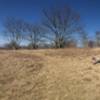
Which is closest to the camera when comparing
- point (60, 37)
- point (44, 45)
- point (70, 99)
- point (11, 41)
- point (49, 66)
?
point (70, 99)

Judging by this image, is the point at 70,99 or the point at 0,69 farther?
the point at 0,69

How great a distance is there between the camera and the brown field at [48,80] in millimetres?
5727

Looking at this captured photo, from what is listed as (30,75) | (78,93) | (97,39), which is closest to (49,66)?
(30,75)

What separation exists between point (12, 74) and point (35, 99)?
2096 millimetres

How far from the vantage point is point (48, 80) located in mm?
6789

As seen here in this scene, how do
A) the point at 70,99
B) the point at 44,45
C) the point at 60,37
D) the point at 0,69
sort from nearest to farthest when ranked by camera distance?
1. the point at 70,99
2. the point at 0,69
3. the point at 60,37
4. the point at 44,45

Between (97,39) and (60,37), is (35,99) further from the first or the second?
(97,39)

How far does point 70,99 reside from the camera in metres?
5.48

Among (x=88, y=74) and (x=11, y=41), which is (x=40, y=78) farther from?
(x=11, y=41)

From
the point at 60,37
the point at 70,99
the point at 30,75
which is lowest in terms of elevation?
the point at 70,99

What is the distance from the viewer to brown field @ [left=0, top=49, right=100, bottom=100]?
5.73 m

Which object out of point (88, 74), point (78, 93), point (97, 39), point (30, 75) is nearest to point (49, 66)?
point (30, 75)

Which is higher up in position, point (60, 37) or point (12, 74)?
point (60, 37)

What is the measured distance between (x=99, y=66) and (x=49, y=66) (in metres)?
2.21
